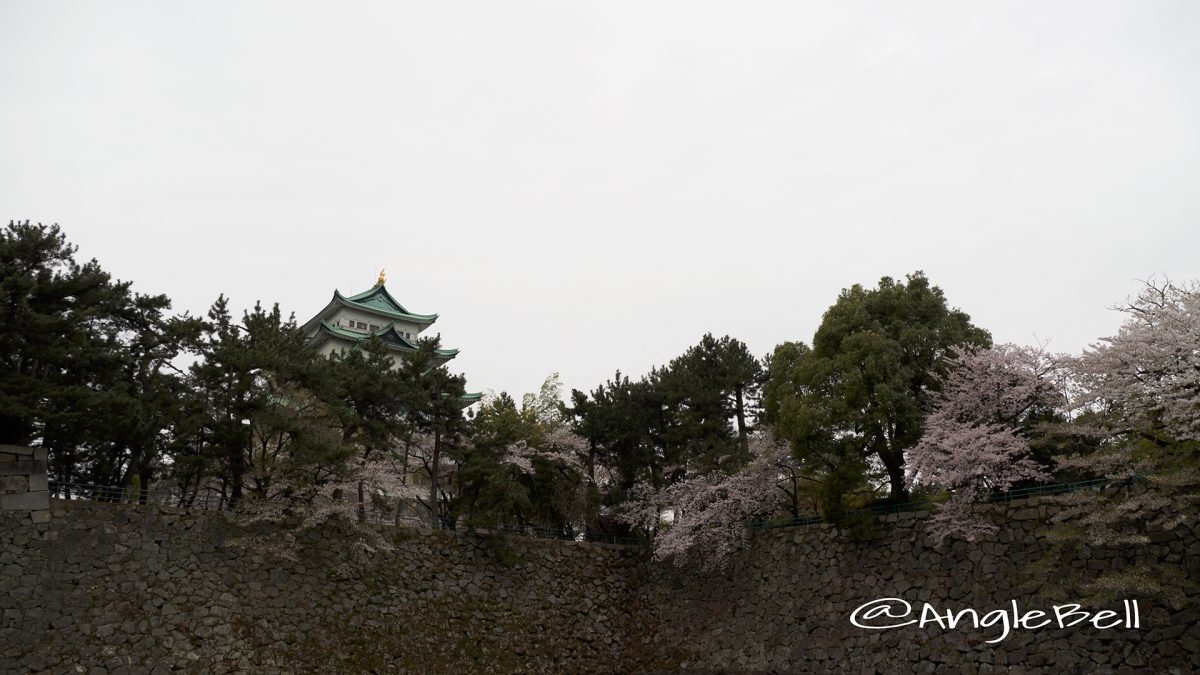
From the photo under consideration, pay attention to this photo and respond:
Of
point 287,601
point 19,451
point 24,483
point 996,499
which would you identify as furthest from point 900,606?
point 19,451

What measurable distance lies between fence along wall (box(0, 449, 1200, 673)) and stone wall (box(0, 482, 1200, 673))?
0.04 m

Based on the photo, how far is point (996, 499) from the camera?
18781mm

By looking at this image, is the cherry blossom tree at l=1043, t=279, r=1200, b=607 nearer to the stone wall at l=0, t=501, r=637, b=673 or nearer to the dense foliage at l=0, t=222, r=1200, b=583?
the dense foliage at l=0, t=222, r=1200, b=583

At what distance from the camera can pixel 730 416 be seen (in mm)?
27375

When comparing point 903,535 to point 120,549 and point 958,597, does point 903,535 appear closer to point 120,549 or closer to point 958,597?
point 958,597

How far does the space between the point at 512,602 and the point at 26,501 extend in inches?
500

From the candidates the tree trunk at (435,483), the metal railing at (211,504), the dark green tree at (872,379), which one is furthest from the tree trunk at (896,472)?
the tree trunk at (435,483)

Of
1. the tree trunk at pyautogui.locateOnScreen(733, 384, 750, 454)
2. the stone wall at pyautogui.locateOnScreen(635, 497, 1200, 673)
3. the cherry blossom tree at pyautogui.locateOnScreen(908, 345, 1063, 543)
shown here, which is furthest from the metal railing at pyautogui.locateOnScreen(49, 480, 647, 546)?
the cherry blossom tree at pyautogui.locateOnScreen(908, 345, 1063, 543)

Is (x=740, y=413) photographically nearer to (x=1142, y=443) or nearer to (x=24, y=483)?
(x=1142, y=443)

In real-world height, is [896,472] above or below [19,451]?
below

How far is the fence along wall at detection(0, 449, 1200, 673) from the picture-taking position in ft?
54.0

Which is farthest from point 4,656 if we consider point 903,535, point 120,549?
point 903,535

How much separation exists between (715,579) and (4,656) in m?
17.8

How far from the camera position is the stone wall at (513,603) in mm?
16453
